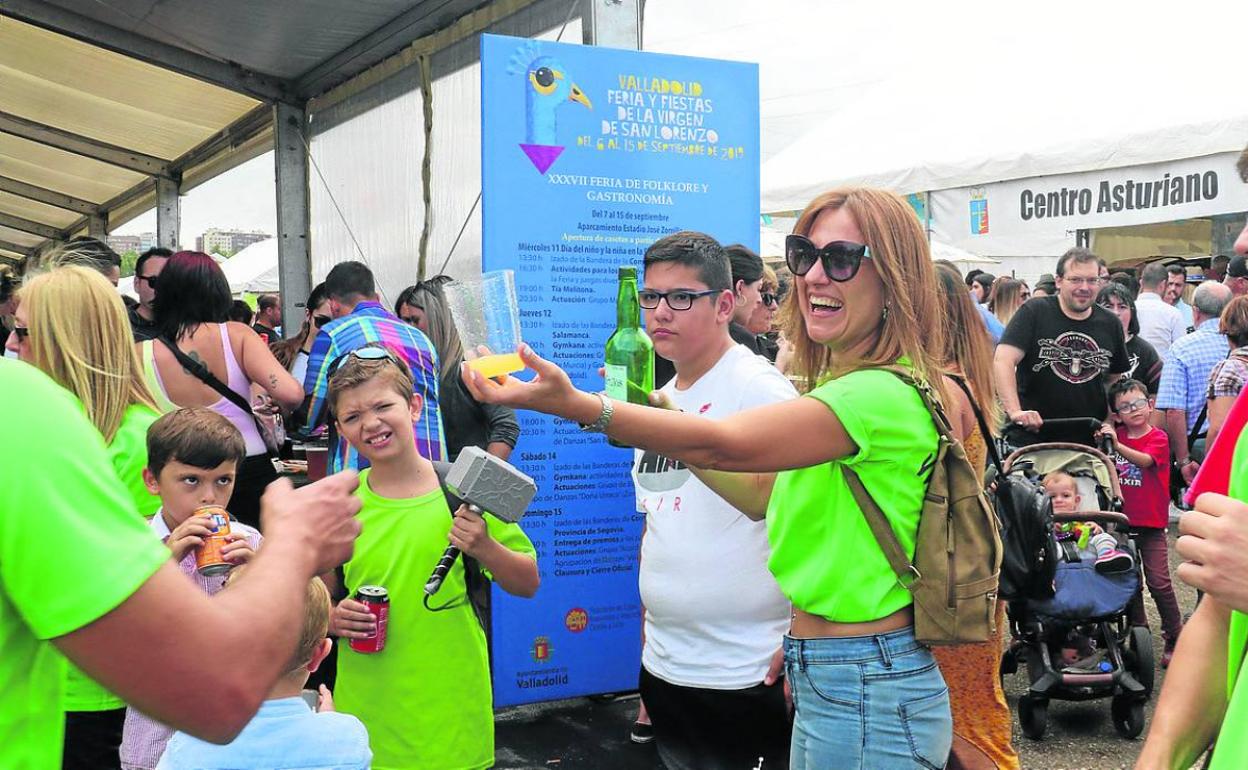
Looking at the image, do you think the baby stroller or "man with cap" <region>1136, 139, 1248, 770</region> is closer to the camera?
"man with cap" <region>1136, 139, 1248, 770</region>

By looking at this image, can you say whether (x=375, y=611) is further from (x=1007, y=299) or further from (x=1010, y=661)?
(x=1007, y=299)

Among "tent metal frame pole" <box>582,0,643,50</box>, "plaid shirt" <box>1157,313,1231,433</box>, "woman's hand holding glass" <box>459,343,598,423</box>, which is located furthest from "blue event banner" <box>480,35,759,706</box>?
"plaid shirt" <box>1157,313,1231,433</box>

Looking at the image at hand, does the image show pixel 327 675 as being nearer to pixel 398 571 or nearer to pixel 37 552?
pixel 398 571

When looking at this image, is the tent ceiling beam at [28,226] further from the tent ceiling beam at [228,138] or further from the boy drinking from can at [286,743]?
the boy drinking from can at [286,743]

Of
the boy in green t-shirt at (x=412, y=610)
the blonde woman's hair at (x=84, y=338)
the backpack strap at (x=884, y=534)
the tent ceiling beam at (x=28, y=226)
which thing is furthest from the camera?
the tent ceiling beam at (x=28, y=226)

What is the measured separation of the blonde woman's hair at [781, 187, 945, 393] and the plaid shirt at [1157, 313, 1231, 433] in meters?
4.94

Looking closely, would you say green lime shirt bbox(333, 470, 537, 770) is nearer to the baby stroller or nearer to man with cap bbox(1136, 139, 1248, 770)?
man with cap bbox(1136, 139, 1248, 770)

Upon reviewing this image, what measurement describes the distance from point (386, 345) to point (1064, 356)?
4233 mm

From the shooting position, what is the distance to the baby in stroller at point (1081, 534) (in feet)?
16.3

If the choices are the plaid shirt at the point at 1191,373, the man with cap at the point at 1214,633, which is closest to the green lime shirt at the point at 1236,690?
the man with cap at the point at 1214,633

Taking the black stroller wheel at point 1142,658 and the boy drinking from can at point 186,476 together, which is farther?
the black stroller wheel at point 1142,658

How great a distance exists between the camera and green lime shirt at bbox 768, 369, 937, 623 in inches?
81.7

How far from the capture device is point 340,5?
770 centimetres

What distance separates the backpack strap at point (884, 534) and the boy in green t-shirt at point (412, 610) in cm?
101
